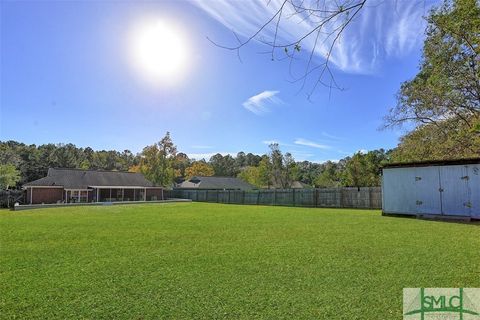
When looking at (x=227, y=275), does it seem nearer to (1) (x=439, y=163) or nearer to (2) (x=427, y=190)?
(1) (x=439, y=163)

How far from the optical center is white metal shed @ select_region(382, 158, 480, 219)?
11930mm

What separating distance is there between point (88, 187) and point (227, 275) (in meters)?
33.2

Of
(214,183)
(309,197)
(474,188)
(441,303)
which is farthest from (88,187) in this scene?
(441,303)

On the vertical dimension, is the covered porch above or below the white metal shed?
below

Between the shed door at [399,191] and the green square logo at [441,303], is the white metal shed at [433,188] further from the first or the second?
the green square logo at [441,303]

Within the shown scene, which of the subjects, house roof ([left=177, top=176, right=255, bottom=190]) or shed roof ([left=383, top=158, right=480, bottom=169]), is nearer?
shed roof ([left=383, top=158, right=480, bottom=169])

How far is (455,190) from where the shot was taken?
1234 centimetres

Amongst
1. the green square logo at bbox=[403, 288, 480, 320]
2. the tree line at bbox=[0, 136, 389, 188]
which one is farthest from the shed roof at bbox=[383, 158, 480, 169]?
the tree line at bbox=[0, 136, 389, 188]

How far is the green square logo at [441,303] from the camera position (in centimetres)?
293

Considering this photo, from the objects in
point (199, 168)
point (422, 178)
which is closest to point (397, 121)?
point (422, 178)

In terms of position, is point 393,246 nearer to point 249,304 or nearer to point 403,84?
point 249,304

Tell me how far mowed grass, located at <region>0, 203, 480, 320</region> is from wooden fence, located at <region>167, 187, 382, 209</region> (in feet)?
45.2

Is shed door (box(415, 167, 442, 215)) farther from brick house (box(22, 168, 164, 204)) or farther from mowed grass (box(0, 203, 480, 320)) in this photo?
brick house (box(22, 168, 164, 204))

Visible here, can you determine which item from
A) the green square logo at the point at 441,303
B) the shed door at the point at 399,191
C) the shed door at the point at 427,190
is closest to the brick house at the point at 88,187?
the shed door at the point at 399,191
